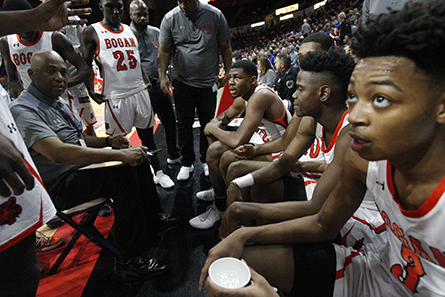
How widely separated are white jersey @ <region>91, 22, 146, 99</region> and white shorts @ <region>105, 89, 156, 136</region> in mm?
67

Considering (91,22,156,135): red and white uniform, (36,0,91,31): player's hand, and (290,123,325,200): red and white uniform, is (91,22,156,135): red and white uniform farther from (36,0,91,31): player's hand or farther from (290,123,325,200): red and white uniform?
(290,123,325,200): red and white uniform

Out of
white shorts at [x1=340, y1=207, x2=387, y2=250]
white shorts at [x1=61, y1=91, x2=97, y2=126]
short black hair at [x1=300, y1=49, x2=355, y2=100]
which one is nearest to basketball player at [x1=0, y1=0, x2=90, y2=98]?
white shorts at [x1=61, y1=91, x2=97, y2=126]

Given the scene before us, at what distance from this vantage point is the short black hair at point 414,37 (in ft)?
2.22

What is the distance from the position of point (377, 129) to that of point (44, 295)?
7.55ft

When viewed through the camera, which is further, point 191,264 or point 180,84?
point 180,84

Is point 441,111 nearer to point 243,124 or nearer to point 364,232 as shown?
point 364,232

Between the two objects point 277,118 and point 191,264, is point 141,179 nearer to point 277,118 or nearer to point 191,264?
point 191,264

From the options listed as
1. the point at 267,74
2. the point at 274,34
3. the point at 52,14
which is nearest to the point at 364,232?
the point at 52,14

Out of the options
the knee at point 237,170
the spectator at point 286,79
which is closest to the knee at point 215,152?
the knee at point 237,170

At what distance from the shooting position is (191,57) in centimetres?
302

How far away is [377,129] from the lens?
28.3 inches

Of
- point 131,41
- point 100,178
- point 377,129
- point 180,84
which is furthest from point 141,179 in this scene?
point 377,129

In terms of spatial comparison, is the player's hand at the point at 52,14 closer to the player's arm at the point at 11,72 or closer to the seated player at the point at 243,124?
the seated player at the point at 243,124

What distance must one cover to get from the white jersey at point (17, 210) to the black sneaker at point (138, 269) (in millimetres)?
933
